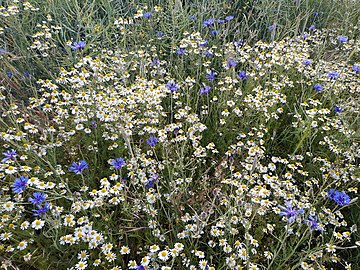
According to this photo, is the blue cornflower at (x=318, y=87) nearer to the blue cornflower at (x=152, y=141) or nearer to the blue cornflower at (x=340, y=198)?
the blue cornflower at (x=340, y=198)

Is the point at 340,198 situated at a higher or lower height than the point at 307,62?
lower

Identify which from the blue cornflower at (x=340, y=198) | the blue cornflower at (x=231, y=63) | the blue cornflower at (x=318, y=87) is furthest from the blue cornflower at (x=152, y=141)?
the blue cornflower at (x=318, y=87)

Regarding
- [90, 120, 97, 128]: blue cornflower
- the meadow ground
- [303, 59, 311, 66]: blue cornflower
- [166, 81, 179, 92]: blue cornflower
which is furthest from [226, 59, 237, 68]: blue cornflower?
[90, 120, 97, 128]: blue cornflower

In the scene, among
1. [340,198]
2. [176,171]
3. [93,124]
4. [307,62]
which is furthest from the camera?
[307,62]

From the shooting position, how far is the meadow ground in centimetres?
166

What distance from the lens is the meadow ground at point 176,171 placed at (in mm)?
1658

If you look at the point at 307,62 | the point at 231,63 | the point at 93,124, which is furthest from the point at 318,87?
the point at 93,124

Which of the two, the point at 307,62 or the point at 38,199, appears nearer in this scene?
the point at 38,199

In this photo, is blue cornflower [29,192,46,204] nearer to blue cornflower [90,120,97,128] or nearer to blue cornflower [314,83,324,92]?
blue cornflower [90,120,97,128]

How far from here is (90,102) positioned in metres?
2.18

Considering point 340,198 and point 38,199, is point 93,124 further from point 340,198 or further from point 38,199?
point 340,198

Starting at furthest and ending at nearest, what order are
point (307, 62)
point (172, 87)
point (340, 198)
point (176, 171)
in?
point (307, 62) → point (172, 87) → point (176, 171) → point (340, 198)

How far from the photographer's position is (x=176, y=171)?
2027 millimetres

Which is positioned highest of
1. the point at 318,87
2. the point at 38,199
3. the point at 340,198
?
the point at 38,199
